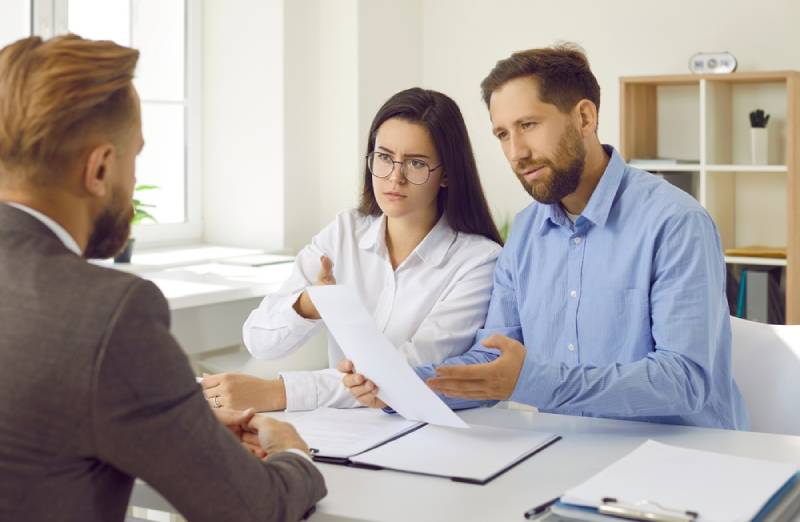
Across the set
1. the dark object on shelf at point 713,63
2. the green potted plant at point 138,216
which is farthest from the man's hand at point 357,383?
the dark object on shelf at point 713,63

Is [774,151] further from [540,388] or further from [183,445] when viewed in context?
[183,445]

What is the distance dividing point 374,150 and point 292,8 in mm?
2448

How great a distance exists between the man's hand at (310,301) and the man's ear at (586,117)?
1.97ft

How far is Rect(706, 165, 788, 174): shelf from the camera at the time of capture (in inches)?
161

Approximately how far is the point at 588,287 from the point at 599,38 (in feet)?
9.31

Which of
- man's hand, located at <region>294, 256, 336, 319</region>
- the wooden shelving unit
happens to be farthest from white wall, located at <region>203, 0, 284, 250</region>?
man's hand, located at <region>294, 256, 336, 319</region>

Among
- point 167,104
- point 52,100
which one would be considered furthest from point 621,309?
point 167,104

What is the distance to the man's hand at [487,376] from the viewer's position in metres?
1.76

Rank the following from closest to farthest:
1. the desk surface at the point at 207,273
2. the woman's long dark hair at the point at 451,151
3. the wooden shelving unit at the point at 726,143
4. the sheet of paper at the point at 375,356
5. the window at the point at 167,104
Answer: the sheet of paper at the point at 375,356 → the woman's long dark hair at the point at 451,151 → the desk surface at the point at 207,273 → the wooden shelving unit at the point at 726,143 → the window at the point at 167,104

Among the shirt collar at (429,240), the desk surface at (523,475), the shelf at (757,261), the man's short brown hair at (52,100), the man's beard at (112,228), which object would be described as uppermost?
the man's short brown hair at (52,100)

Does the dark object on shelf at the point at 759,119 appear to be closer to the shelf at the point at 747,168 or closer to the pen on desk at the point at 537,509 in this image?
the shelf at the point at 747,168

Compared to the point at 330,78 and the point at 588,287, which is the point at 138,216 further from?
the point at 588,287

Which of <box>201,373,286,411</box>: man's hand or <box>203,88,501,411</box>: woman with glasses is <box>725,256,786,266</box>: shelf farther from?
<box>201,373,286,411</box>: man's hand

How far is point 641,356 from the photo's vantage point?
204 cm
